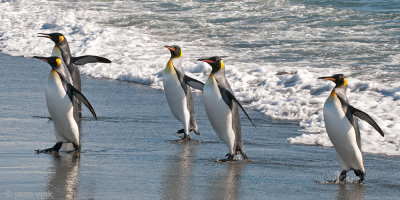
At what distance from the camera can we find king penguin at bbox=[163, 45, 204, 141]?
7.29 metres

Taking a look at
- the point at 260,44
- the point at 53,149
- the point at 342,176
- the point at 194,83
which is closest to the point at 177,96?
the point at 194,83

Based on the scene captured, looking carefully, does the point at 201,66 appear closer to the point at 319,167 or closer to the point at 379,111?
the point at 379,111

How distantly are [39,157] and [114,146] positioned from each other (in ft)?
2.80

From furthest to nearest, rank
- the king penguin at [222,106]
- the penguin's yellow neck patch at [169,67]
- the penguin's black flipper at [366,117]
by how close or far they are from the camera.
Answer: the penguin's yellow neck patch at [169,67], the king penguin at [222,106], the penguin's black flipper at [366,117]

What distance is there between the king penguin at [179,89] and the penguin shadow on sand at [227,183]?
→ 4.32ft

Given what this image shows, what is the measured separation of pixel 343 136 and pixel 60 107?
2377mm

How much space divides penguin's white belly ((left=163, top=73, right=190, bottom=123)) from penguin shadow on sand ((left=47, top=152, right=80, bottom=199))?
158cm

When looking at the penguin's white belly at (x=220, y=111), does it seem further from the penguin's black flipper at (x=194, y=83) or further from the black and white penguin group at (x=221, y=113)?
the penguin's black flipper at (x=194, y=83)

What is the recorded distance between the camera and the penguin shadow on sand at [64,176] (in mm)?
4664

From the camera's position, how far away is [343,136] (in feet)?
18.3

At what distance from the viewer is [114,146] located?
646cm

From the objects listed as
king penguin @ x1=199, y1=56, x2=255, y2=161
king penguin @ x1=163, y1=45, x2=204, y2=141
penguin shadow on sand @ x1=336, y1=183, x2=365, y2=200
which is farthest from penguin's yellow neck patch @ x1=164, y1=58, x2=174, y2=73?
penguin shadow on sand @ x1=336, y1=183, x2=365, y2=200

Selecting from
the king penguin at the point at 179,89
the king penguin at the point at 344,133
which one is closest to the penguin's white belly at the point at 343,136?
the king penguin at the point at 344,133

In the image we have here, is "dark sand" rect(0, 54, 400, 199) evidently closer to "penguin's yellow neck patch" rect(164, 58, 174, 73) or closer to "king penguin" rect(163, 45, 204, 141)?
"king penguin" rect(163, 45, 204, 141)
